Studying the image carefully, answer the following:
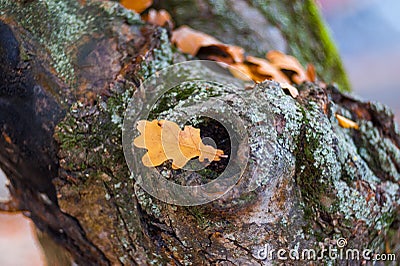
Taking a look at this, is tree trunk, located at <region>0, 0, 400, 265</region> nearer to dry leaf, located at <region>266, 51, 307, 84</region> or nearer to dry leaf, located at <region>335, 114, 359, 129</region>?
dry leaf, located at <region>335, 114, 359, 129</region>

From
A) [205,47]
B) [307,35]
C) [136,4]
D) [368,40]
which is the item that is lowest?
[205,47]

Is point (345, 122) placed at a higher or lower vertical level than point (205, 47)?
lower

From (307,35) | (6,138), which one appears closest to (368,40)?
(307,35)

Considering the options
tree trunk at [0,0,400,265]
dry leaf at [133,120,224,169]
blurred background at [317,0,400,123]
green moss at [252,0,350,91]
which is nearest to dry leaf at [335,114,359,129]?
tree trunk at [0,0,400,265]

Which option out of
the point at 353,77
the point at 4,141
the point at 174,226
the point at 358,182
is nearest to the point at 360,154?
the point at 358,182

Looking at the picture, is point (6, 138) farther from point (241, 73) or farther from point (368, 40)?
point (368, 40)

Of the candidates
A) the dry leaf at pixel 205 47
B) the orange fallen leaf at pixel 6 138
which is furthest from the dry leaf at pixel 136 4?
the orange fallen leaf at pixel 6 138

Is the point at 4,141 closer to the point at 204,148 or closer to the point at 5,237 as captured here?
the point at 204,148
